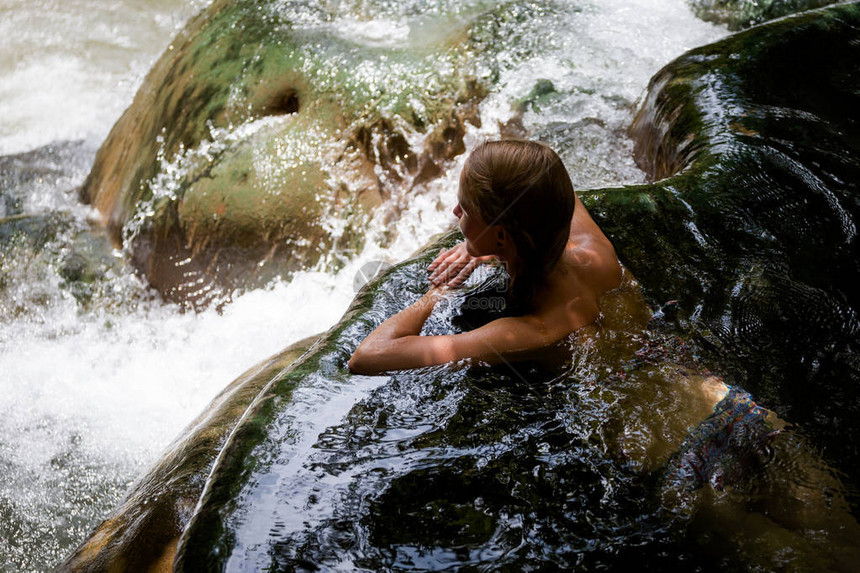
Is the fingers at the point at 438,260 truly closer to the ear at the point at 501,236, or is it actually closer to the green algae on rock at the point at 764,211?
the ear at the point at 501,236

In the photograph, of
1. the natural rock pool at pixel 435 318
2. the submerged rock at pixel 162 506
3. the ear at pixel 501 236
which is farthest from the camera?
the ear at pixel 501 236

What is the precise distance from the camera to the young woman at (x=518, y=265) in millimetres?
2311

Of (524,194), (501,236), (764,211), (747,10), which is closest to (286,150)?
(501,236)

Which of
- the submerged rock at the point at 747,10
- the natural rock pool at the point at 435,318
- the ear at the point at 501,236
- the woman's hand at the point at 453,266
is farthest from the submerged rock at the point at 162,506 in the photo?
the submerged rock at the point at 747,10

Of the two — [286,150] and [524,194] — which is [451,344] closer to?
[524,194]

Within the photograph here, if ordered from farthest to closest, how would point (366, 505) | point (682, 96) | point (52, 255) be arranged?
point (52, 255)
point (682, 96)
point (366, 505)

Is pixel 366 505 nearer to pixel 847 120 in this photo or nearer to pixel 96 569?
pixel 96 569

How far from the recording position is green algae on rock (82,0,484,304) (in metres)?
4.67

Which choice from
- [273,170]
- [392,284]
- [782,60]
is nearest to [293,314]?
[273,170]

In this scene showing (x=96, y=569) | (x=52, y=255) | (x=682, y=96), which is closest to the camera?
(x=96, y=569)

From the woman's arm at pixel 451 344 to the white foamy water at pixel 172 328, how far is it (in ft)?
6.18

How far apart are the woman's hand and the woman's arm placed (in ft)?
1.09

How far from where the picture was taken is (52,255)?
5094 millimetres

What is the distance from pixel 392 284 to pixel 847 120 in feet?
8.36
